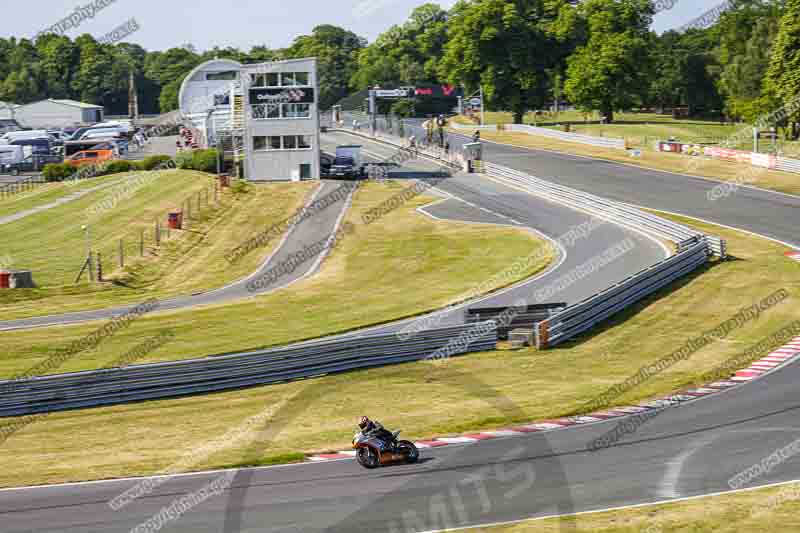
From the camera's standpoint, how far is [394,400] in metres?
26.0

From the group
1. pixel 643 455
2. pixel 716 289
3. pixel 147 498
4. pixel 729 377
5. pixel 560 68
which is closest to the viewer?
pixel 147 498

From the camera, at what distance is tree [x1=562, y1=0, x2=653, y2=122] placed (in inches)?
4168

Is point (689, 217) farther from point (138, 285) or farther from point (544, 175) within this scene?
point (138, 285)

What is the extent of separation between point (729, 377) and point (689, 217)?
2918 centimetres

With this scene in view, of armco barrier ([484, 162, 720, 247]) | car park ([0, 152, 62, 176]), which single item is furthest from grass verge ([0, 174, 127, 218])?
armco barrier ([484, 162, 720, 247])

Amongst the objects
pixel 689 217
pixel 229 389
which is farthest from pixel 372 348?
pixel 689 217

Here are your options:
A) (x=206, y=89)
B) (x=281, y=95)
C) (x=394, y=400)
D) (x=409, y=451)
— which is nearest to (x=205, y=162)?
(x=281, y=95)

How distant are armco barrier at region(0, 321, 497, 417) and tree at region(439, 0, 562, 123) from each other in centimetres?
8601

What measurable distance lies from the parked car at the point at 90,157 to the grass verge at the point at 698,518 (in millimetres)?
77928

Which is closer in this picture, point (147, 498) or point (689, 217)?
point (147, 498)


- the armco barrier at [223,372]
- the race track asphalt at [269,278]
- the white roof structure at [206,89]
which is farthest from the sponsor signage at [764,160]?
the white roof structure at [206,89]

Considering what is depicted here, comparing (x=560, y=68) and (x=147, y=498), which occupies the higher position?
(x=560, y=68)

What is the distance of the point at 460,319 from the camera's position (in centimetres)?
3544

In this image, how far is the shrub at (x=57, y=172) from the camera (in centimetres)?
8156
